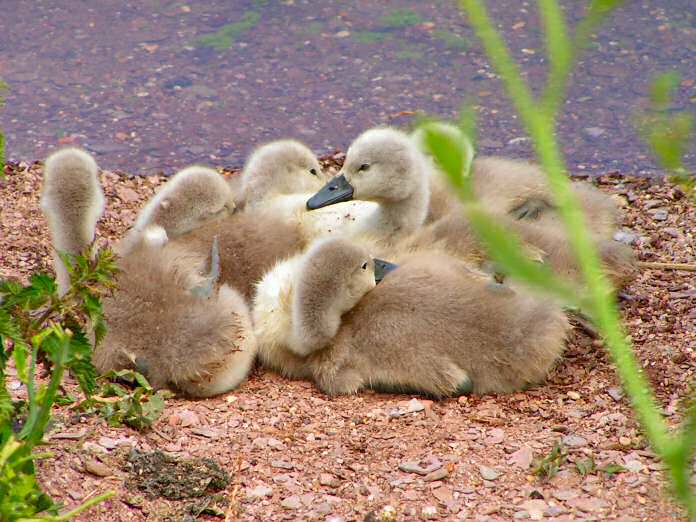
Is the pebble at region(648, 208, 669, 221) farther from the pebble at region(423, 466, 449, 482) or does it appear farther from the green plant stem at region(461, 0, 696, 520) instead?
the green plant stem at region(461, 0, 696, 520)

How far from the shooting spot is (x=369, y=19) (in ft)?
22.1

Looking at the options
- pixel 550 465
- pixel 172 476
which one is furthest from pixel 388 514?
pixel 172 476

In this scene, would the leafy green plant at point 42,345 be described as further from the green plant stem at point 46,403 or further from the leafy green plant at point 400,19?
the leafy green plant at point 400,19

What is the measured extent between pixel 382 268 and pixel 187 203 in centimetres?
97

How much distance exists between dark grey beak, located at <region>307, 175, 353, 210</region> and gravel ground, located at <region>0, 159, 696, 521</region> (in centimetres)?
88

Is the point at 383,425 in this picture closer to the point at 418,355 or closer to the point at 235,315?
the point at 418,355

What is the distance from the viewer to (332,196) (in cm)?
459

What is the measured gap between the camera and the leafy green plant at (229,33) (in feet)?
21.6

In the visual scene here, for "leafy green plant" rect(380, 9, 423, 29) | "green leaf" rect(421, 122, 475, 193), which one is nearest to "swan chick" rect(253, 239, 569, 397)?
"green leaf" rect(421, 122, 475, 193)

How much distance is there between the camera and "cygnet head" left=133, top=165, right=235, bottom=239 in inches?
175

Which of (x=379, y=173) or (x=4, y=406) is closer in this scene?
(x=4, y=406)

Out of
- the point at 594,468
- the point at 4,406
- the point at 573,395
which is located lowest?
the point at 573,395

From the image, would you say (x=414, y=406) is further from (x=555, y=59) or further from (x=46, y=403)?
(x=555, y=59)

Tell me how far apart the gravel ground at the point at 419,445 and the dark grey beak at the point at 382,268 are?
0.46 meters
